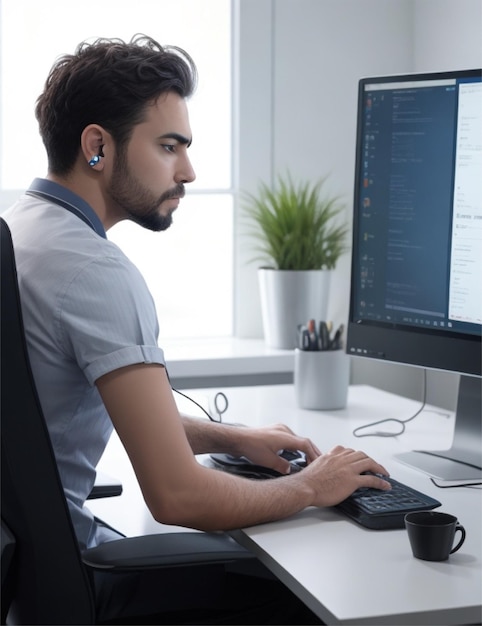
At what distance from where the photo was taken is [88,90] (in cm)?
151

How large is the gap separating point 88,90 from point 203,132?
1.81 metres

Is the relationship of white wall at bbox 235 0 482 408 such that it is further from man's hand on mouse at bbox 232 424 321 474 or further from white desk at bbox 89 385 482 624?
man's hand on mouse at bbox 232 424 321 474

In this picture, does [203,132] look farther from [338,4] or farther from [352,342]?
[352,342]

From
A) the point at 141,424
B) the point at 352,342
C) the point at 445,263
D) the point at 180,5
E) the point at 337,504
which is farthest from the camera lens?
the point at 180,5

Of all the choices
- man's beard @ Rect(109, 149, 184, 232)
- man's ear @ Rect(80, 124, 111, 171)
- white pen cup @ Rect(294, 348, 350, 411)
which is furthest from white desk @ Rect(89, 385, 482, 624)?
man's ear @ Rect(80, 124, 111, 171)

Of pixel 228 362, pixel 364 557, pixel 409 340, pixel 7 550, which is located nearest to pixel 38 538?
pixel 7 550

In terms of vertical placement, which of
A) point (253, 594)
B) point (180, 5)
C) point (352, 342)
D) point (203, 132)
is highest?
point (180, 5)

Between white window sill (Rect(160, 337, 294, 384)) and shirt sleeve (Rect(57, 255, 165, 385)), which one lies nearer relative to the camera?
shirt sleeve (Rect(57, 255, 165, 385))

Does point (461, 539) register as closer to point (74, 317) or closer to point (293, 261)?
point (74, 317)

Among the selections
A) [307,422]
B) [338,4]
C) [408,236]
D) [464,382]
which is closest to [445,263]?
[408,236]

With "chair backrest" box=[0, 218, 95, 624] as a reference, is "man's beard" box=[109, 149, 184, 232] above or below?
above

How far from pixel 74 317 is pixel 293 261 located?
5.96 ft

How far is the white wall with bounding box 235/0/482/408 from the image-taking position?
3.21 m

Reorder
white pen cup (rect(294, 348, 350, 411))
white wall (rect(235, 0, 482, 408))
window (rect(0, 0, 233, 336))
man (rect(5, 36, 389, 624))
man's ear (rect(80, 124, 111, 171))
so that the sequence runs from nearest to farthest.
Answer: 1. man (rect(5, 36, 389, 624))
2. man's ear (rect(80, 124, 111, 171))
3. white pen cup (rect(294, 348, 350, 411))
4. window (rect(0, 0, 233, 336))
5. white wall (rect(235, 0, 482, 408))
